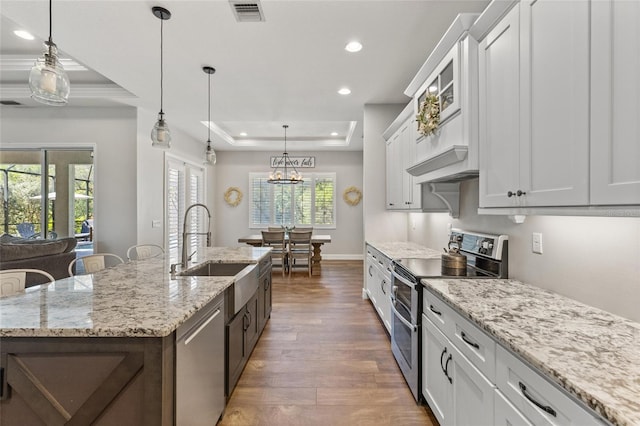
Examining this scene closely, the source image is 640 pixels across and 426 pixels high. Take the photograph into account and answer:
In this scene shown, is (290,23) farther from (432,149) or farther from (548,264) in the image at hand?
(548,264)

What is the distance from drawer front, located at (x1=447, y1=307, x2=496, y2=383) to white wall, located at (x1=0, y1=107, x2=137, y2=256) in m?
4.81

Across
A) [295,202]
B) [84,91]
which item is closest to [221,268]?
[84,91]

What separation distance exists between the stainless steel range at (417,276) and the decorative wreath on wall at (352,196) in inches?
218

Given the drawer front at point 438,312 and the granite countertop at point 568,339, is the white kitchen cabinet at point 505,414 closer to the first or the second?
the granite countertop at point 568,339

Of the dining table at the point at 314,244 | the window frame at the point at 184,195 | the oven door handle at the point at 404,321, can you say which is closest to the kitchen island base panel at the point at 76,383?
the oven door handle at the point at 404,321

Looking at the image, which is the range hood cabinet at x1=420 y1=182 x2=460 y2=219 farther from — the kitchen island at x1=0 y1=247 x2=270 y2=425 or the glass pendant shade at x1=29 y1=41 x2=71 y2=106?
the glass pendant shade at x1=29 y1=41 x2=71 y2=106

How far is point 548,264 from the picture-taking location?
169 centimetres

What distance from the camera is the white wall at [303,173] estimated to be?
8.12m

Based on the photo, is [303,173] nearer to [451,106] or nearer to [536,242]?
[451,106]

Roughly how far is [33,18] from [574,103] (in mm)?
3779

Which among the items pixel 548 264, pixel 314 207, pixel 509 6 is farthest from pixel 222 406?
pixel 314 207

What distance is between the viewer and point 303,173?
814 cm

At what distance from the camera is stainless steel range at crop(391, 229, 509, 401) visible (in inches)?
80.0

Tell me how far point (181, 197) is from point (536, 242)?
243 inches
